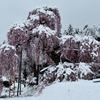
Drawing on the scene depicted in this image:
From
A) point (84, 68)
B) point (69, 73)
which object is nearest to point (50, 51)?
point (69, 73)

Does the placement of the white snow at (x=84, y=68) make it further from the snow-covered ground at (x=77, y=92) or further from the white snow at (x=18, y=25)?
the white snow at (x=18, y=25)

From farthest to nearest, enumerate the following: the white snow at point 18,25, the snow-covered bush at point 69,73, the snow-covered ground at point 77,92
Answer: the white snow at point 18,25 → the snow-covered bush at point 69,73 → the snow-covered ground at point 77,92

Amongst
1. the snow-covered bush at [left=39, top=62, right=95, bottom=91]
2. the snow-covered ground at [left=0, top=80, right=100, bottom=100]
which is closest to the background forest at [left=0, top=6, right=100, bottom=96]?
the snow-covered bush at [left=39, top=62, right=95, bottom=91]

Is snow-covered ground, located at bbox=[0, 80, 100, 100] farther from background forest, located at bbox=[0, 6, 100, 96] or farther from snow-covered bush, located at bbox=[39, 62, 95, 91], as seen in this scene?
background forest, located at bbox=[0, 6, 100, 96]

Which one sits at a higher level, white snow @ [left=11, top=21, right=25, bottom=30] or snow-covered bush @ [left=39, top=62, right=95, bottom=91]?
white snow @ [left=11, top=21, right=25, bottom=30]

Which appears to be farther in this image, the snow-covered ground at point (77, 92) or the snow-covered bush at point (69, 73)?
the snow-covered bush at point (69, 73)

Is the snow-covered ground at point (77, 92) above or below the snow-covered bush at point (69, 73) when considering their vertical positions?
below

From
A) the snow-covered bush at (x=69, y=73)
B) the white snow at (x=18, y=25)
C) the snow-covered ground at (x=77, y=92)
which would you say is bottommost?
the snow-covered ground at (x=77, y=92)

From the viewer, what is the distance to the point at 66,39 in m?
5.44

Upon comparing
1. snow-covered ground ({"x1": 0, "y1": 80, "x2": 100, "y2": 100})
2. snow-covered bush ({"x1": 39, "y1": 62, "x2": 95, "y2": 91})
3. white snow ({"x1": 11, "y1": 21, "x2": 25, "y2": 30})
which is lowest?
snow-covered ground ({"x1": 0, "y1": 80, "x2": 100, "y2": 100})

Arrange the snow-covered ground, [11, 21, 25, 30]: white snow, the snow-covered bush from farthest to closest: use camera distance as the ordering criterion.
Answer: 1. [11, 21, 25, 30]: white snow
2. the snow-covered bush
3. the snow-covered ground

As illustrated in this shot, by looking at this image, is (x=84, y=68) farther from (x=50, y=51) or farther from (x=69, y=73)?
(x=50, y=51)

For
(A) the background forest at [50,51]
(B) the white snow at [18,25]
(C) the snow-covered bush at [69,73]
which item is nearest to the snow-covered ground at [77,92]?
(C) the snow-covered bush at [69,73]

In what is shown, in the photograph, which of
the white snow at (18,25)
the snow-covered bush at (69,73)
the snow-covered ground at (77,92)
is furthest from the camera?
the white snow at (18,25)
